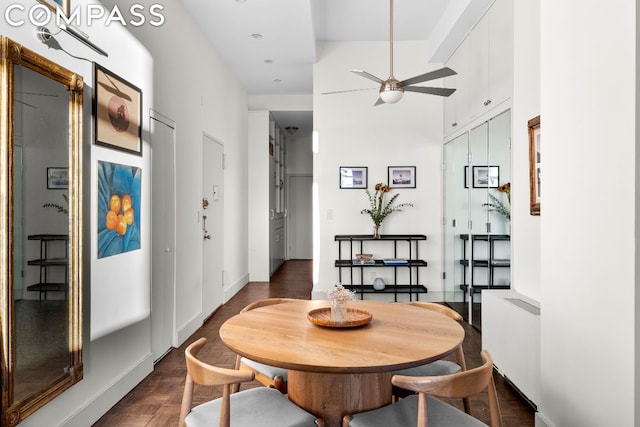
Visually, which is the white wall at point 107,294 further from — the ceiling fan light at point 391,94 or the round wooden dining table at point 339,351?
the ceiling fan light at point 391,94

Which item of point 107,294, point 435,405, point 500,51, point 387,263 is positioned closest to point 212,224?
point 387,263

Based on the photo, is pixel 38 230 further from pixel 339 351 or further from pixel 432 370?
pixel 432 370

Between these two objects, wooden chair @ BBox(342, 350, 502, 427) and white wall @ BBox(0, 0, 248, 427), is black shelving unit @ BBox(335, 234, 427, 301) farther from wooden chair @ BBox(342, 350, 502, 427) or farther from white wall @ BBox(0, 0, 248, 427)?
wooden chair @ BBox(342, 350, 502, 427)

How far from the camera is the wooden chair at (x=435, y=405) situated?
4.68 ft

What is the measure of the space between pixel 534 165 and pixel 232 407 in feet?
8.50

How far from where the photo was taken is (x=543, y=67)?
2.21m

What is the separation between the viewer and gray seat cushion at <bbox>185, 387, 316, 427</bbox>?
61.9 inches

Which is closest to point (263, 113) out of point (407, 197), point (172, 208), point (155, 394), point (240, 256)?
point (240, 256)

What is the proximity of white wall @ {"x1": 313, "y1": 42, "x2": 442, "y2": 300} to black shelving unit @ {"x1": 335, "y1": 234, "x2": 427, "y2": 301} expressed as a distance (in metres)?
0.11

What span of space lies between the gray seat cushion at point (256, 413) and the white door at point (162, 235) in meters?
1.75

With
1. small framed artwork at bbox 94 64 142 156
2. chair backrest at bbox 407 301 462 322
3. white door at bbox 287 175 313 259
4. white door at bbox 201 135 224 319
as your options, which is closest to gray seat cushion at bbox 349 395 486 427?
chair backrest at bbox 407 301 462 322

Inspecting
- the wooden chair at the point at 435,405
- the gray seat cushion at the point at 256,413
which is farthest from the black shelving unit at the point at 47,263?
the wooden chair at the point at 435,405

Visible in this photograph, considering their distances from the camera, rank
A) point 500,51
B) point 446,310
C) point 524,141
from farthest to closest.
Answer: point 500,51 → point 524,141 → point 446,310

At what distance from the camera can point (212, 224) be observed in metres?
4.89
